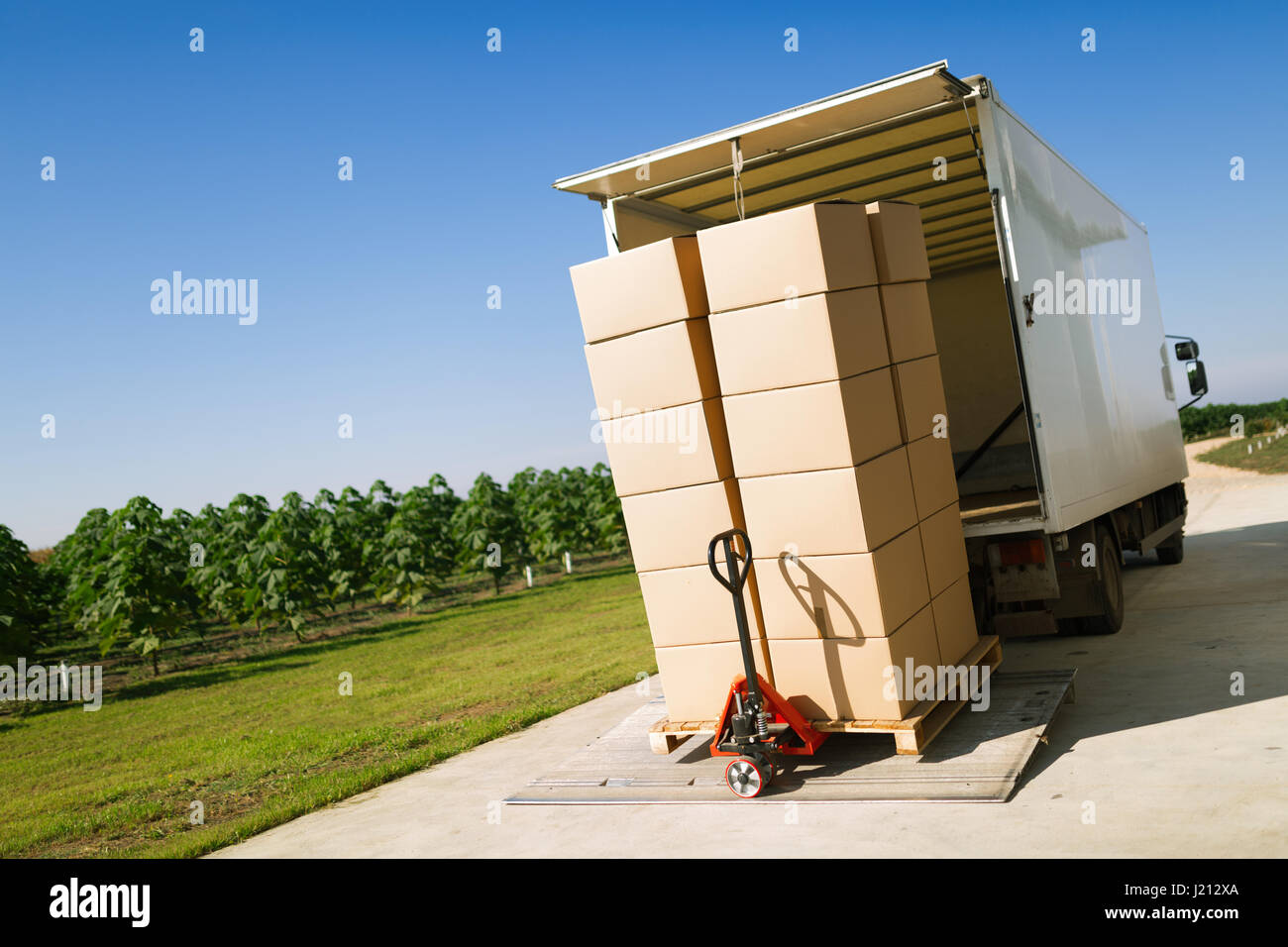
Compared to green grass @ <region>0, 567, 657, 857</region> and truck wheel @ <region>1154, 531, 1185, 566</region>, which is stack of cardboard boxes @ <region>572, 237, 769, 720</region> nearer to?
green grass @ <region>0, 567, 657, 857</region>

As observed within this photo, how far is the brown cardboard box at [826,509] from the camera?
5023 millimetres

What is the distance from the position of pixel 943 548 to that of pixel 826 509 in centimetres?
135

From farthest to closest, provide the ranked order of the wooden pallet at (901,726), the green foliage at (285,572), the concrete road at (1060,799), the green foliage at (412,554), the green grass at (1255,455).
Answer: the green foliage at (412,554) < the green grass at (1255,455) < the green foliage at (285,572) < the wooden pallet at (901,726) < the concrete road at (1060,799)

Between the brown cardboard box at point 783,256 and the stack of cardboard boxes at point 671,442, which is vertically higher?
the brown cardboard box at point 783,256

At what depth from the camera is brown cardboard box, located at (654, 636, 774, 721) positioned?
5516 mm

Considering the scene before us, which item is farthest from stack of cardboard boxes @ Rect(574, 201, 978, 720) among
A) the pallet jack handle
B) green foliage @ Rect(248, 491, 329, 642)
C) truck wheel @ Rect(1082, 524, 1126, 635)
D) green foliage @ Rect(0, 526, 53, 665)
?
green foliage @ Rect(248, 491, 329, 642)

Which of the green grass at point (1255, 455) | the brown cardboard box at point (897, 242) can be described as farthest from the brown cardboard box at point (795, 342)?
the green grass at point (1255, 455)

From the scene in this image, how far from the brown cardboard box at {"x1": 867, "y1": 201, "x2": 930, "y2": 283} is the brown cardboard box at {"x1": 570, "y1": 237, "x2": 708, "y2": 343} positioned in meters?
1.07

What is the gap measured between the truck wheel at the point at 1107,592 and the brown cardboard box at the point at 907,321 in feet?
10.5

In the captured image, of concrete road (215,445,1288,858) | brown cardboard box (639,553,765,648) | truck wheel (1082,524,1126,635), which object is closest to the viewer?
concrete road (215,445,1288,858)

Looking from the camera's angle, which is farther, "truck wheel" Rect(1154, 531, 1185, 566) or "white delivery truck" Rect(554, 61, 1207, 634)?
"truck wheel" Rect(1154, 531, 1185, 566)

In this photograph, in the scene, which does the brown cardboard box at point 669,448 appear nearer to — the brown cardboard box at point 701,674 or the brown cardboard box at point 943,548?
the brown cardboard box at point 701,674

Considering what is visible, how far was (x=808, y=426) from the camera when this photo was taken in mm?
5086

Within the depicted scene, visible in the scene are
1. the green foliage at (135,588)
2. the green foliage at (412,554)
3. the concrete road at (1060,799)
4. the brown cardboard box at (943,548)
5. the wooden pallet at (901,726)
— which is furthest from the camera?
the green foliage at (412,554)
